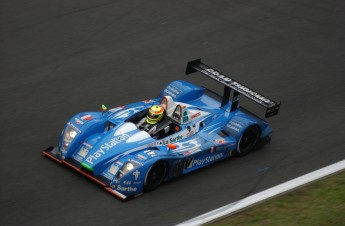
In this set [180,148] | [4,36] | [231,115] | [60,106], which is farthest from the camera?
[4,36]

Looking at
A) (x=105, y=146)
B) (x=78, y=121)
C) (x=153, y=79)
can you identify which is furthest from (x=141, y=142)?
(x=153, y=79)

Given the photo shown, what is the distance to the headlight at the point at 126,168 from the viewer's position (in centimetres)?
1294

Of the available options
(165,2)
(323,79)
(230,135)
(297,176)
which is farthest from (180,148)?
(165,2)

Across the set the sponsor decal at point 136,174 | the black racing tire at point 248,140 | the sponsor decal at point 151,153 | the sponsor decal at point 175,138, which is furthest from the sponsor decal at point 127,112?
the black racing tire at point 248,140

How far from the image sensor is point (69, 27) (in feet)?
67.8

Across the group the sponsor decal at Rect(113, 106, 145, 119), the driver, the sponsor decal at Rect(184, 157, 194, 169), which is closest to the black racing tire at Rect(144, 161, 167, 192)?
the sponsor decal at Rect(184, 157, 194, 169)

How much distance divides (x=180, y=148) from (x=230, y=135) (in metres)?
1.30

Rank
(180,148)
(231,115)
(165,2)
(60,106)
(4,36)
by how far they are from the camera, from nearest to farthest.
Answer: (180,148)
(231,115)
(60,106)
(4,36)
(165,2)

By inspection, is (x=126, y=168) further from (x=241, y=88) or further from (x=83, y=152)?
(x=241, y=88)

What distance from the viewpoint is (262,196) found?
12.7m

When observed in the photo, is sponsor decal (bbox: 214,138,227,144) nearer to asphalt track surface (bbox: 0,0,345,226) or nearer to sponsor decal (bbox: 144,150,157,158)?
asphalt track surface (bbox: 0,0,345,226)

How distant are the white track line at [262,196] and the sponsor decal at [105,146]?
7.08 ft

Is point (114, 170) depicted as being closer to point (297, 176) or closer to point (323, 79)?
point (297, 176)

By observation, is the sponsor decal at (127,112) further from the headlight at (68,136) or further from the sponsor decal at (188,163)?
the sponsor decal at (188,163)
